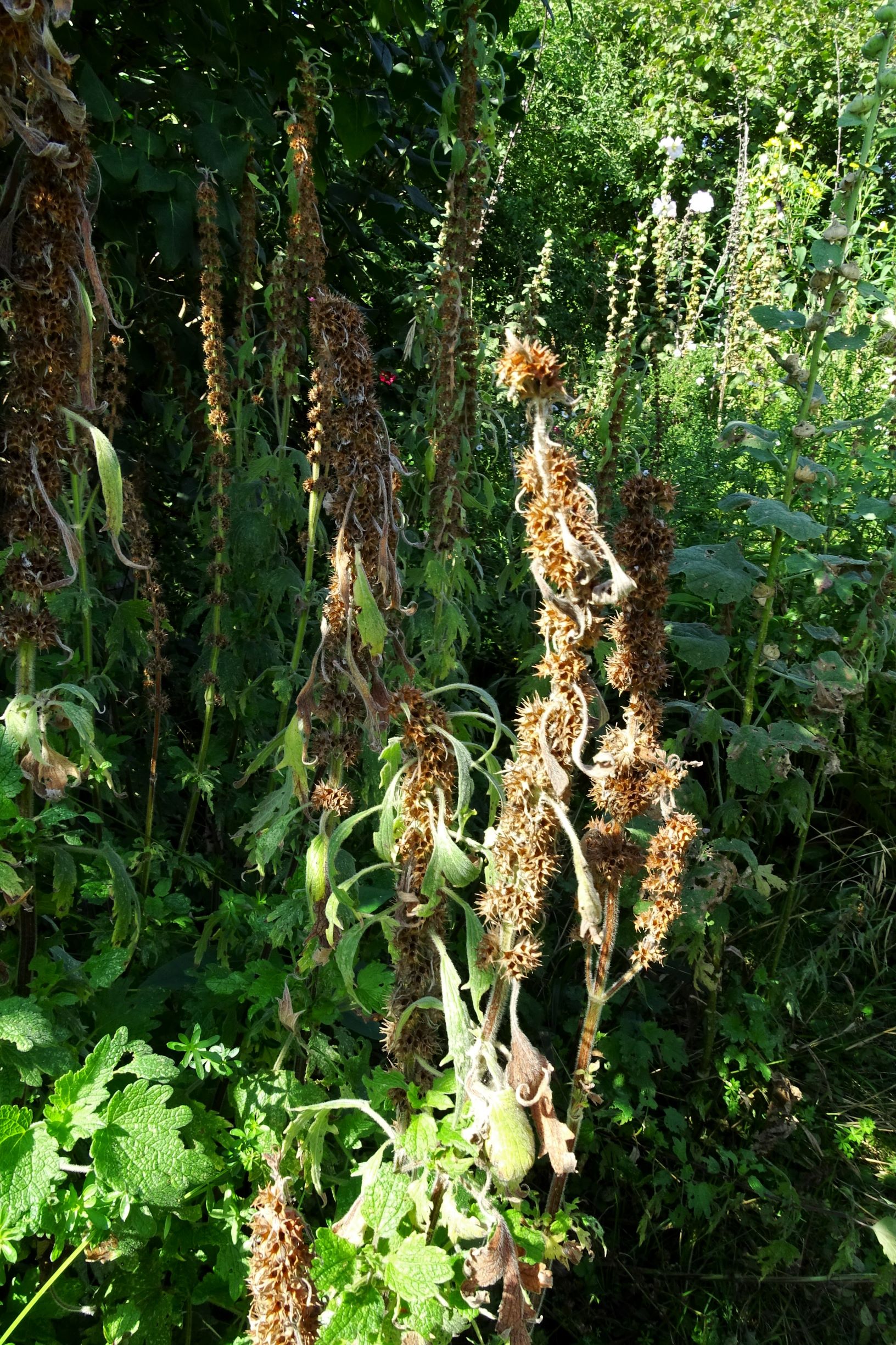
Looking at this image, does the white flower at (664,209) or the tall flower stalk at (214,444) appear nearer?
the tall flower stalk at (214,444)

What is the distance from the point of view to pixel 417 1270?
3.50 ft

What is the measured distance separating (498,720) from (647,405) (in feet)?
10.9

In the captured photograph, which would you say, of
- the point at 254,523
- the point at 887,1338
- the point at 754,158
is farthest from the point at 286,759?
the point at 754,158

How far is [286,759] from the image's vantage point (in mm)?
1277

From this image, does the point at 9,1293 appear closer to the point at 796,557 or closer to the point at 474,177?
the point at 796,557

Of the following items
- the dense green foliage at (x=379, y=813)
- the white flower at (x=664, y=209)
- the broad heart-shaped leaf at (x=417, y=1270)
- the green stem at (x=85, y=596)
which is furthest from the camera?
the white flower at (x=664, y=209)

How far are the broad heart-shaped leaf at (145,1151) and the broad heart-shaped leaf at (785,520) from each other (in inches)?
57.4

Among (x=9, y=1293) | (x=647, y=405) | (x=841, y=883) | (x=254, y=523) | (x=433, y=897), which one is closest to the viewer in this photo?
(x=433, y=897)

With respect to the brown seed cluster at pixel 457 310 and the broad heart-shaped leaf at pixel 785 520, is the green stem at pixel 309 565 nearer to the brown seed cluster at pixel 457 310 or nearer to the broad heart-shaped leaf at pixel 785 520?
the brown seed cluster at pixel 457 310

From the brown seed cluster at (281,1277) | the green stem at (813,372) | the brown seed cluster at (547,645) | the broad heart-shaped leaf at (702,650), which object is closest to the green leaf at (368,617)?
the brown seed cluster at (547,645)

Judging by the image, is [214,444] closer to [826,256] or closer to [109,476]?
[109,476]

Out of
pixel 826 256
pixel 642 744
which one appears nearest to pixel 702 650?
pixel 826 256

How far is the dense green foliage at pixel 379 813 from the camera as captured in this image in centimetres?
126

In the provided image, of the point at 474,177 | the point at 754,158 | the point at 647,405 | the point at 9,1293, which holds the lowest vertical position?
the point at 9,1293
